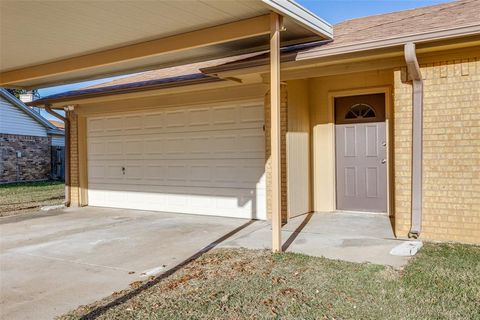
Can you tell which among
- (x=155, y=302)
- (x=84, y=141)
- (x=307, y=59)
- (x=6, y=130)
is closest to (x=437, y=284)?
(x=155, y=302)

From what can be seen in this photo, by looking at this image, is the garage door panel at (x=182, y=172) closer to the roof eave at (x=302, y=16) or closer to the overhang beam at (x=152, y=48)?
the overhang beam at (x=152, y=48)

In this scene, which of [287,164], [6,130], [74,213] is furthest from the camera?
[6,130]

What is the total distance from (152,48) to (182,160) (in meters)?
3.06

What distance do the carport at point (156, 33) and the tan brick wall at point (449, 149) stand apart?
172 cm

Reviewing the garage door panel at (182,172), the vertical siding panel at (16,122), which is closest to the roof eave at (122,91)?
the garage door panel at (182,172)

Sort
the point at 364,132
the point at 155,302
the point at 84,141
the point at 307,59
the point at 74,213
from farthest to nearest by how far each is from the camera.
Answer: the point at 84,141 → the point at 74,213 → the point at 364,132 → the point at 307,59 → the point at 155,302

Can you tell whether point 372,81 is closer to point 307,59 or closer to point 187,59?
point 307,59

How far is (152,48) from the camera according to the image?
6.43 metres

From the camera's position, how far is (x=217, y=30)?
566cm

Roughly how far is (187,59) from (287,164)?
2689 millimetres

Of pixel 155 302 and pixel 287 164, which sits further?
pixel 287 164


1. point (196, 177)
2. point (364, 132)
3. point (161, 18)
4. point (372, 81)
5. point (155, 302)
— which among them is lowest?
point (155, 302)

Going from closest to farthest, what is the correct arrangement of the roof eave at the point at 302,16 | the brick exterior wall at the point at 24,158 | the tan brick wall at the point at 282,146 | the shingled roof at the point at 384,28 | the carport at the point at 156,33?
the roof eave at the point at 302,16
the carport at the point at 156,33
the shingled roof at the point at 384,28
the tan brick wall at the point at 282,146
the brick exterior wall at the point at 24,158

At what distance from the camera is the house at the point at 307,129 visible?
5.39 meters
